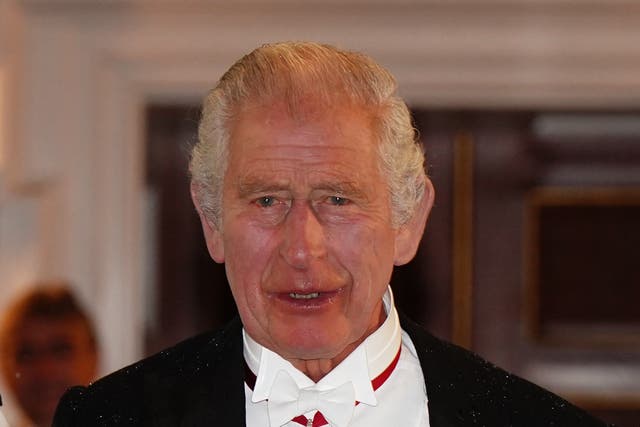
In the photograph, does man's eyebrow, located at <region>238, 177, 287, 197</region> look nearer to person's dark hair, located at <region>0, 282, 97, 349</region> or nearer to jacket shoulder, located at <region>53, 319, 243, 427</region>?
jacket shoulder, located at <region>53, 319, 243, 427</region>

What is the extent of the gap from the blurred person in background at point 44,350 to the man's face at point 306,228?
1.58 metres

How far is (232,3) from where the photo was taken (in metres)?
4.26

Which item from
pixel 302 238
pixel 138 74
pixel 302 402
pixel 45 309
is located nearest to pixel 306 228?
pixel 302 238

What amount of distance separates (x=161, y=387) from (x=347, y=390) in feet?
0.92

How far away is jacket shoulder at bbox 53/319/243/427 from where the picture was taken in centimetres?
233

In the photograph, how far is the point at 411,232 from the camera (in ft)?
7.89

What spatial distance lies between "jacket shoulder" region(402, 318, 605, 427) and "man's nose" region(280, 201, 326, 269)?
1.04 ft

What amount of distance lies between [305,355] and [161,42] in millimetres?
2222

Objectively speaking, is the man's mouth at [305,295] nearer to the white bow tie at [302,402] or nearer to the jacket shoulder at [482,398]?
the white bow tie at [302,402]

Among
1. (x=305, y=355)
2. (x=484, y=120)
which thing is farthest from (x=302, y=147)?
(x=484, y=120)

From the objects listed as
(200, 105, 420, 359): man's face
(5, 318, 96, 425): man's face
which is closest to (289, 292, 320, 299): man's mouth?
(200, 105, 420, 359): man's face

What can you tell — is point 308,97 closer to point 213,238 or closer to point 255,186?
point 255,186

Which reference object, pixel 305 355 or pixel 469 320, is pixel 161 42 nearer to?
pixel 469 320

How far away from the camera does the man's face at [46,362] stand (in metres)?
3.76
